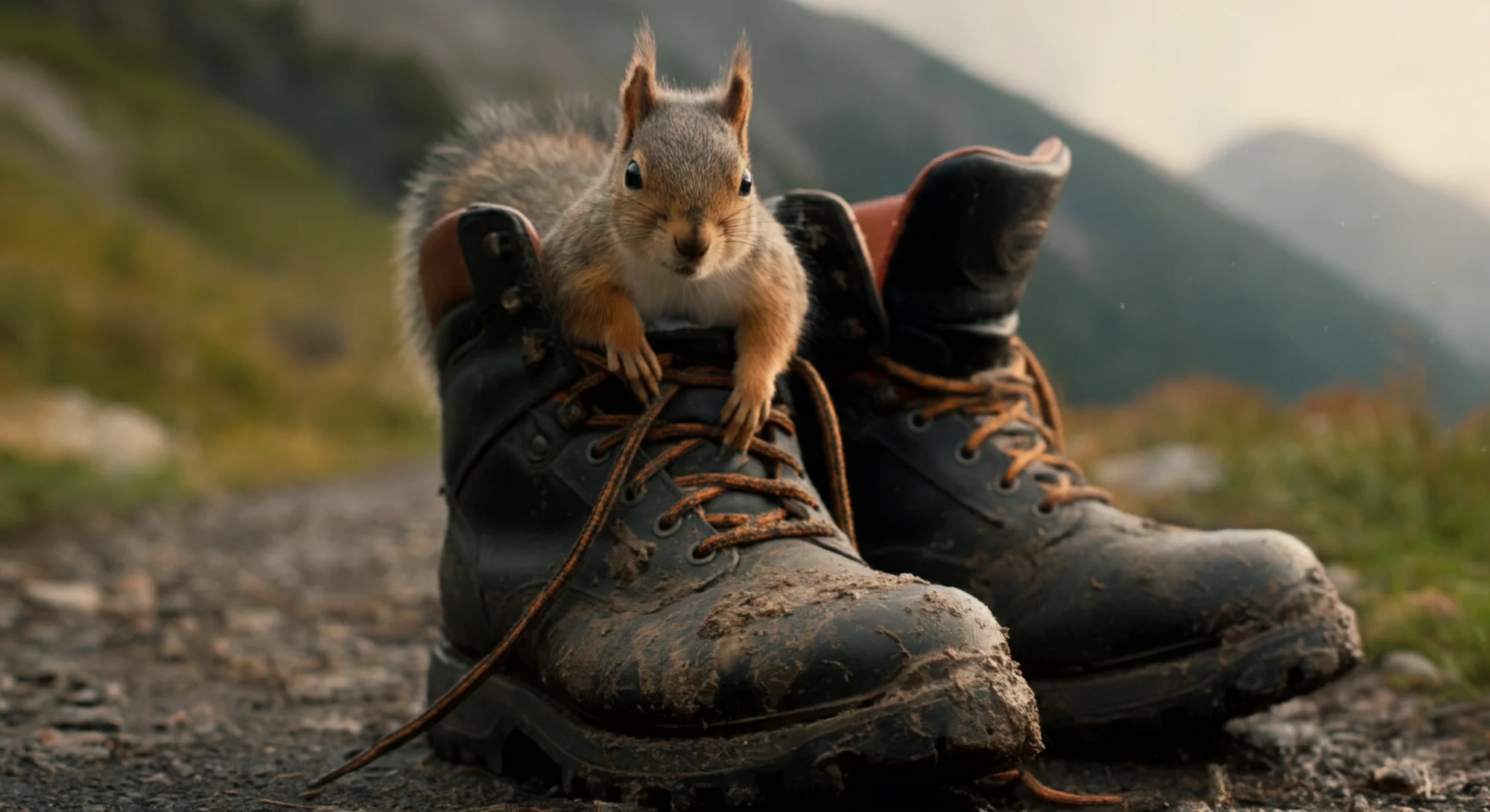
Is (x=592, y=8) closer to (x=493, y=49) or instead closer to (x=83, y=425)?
(x=83, y=425)

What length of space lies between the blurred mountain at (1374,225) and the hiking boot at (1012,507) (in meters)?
0.89

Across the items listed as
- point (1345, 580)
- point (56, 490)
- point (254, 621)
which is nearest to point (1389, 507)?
point (1345, 580)

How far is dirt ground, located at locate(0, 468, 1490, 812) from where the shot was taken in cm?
184

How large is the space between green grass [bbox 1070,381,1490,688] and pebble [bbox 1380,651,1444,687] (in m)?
0.03

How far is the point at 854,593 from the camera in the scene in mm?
1654

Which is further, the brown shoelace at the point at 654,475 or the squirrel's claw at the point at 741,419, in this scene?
the squirrel's claw at the point at 741,419

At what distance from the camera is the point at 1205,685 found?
198cm

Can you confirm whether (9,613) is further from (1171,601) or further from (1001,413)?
(1171,601)

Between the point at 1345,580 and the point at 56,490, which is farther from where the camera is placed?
the point at 56,490

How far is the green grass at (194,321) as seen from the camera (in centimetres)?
995

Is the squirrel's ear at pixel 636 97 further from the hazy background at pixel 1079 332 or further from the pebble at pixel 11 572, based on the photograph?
the pebble at pixel 11 572

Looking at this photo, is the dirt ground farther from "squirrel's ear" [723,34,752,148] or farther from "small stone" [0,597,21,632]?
"squirrel's ear" [723,34,752,148]

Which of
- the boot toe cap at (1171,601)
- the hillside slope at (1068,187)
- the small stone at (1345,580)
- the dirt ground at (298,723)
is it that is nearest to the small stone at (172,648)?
the dirt ground at (298,723)

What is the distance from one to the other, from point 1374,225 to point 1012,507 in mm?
1381
